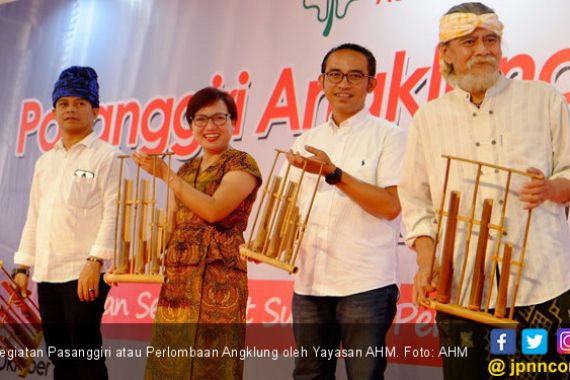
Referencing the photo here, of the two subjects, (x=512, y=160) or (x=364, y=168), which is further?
(x=364, y=168)

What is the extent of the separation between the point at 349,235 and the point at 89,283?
4.13 feet

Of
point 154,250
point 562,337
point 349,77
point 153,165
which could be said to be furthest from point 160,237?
point 562,337

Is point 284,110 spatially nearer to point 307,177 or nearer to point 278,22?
point 278,22

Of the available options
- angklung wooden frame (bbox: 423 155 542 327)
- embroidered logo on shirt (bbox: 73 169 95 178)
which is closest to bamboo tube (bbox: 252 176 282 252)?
angklung wooden frame (bbox: 423 155 542 327)

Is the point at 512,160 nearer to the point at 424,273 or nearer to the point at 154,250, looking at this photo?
the point at 424,273

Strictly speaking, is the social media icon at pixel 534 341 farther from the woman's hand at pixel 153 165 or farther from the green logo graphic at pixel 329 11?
the green logo graphic at pixel 329 11

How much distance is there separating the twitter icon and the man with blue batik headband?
77.0 inches

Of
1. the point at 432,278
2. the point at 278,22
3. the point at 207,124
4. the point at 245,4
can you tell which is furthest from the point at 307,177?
the point at 245,4

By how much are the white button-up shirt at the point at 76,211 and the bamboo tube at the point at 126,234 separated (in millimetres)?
315

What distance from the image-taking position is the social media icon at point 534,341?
2.07 metres

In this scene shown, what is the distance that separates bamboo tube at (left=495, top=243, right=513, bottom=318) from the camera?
6.73 ft

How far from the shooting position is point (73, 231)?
3527 millimetres

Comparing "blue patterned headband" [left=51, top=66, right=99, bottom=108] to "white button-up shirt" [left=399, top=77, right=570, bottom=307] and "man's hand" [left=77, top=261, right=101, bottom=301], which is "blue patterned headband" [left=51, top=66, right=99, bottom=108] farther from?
"white button-up shirt" [left=399, top=77, right=570, bottom=307]

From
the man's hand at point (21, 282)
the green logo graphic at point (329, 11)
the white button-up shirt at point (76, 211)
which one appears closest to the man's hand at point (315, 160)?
the white button-up shirt at point (76, 211)
